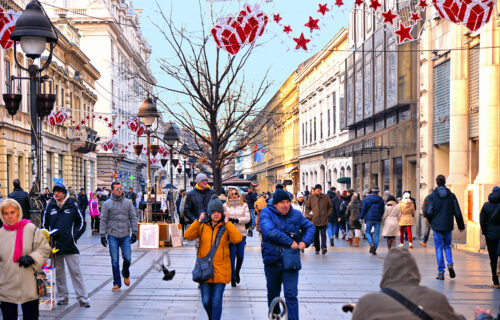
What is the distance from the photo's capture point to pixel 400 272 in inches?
154

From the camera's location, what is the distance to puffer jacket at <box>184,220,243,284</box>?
306 inches

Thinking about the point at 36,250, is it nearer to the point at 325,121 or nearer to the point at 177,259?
the point at 177,259

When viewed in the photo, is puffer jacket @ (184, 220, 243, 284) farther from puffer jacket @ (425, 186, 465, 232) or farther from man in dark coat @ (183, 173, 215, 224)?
puffer jacket @ (425, 186, 465, 232)

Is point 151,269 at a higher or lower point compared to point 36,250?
lower

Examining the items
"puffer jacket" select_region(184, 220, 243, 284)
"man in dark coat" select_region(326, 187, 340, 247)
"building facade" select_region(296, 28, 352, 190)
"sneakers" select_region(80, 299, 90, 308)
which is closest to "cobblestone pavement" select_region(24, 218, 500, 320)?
"sneakers" select_region(80, 299, 90, 308)

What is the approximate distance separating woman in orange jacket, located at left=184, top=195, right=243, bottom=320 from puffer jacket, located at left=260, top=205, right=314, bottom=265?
1.07ft

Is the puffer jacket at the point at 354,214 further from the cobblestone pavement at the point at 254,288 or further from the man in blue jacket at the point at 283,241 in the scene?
the man in blue jacket at the point at 283,241

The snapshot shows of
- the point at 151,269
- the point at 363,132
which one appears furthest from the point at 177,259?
the point at 363,132

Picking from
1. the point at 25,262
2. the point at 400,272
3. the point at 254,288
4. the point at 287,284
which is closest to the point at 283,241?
the point at 287,284

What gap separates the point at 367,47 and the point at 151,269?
2288cm

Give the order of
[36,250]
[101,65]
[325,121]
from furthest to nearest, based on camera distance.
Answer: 1. [101,65]
2. [325,121]
3. [36,250]

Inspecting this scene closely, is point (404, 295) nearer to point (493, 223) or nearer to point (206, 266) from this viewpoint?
point (206, 266)

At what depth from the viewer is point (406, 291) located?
3875 millimetres

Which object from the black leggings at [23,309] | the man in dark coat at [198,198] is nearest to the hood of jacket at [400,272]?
the black leggings at [23,309]
